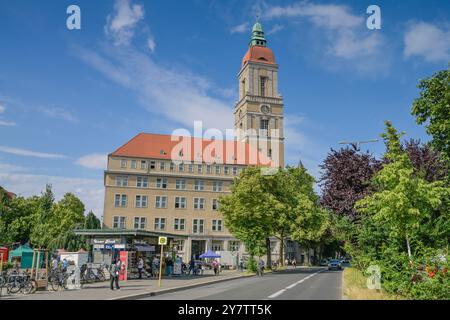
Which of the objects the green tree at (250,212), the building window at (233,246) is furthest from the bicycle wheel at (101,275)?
the building window at (233,246)

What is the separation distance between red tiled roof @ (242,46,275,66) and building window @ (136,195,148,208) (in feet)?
141

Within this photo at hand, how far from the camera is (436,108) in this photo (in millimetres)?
28891

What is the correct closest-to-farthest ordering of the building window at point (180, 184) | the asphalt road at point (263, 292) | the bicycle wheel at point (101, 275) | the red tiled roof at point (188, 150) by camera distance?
the asphalt road at point (263, 292)
the bicycle wheel at point (101, 275)
the building window at point (180, 184)
the red tiled roof at point (188, 150)

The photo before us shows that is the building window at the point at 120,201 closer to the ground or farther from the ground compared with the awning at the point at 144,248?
farther from the ground

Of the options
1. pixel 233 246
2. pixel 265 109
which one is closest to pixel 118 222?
pixel 233 246

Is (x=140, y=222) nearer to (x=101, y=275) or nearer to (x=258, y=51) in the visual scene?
(x=101, y=275)

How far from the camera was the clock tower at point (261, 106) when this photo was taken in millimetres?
92750

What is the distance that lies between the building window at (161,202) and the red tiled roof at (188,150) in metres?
6.78

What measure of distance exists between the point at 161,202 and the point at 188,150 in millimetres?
10890

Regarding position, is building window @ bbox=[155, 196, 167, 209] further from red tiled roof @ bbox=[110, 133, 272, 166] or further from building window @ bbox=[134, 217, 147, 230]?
red tiled roof @ bbox=[110, 133, 272, 166]

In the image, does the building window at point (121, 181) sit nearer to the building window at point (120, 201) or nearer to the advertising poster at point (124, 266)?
the building window at point (120, 201)
